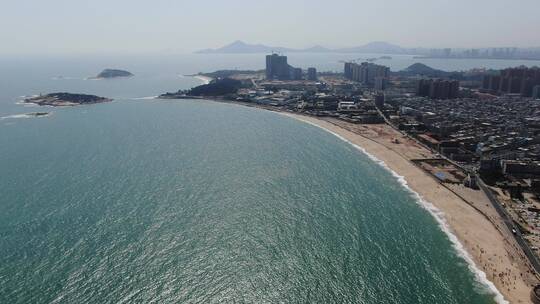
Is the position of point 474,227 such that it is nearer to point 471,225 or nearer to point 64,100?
point 471,225

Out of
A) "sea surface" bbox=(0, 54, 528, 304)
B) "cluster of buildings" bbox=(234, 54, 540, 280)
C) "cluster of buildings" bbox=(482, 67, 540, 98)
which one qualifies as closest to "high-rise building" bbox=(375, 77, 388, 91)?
"cluster of buildings" bbox=(234, 54, 540, 280)

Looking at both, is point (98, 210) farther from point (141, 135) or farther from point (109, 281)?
point (141, 135)

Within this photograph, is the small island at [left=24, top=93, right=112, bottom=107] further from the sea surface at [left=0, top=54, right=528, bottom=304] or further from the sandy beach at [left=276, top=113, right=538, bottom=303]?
the sandy beach at [left=276, top=113, right=538, bottom=303]

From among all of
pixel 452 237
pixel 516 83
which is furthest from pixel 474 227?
pixel 516 83

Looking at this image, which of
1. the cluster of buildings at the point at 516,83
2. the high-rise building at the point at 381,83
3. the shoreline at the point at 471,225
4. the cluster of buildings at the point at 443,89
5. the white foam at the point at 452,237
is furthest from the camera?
the high-rise building at the point at 381,83

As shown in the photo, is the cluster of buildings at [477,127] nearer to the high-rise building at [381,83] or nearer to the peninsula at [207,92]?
the high-rise building at [381,83]

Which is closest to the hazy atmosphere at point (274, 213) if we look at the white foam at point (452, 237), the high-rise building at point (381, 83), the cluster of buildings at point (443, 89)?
the white foam at point (452, 237)
